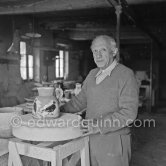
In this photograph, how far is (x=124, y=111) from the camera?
160cm

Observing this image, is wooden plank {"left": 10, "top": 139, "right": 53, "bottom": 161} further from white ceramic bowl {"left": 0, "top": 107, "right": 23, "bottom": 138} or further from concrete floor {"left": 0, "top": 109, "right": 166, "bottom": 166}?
concrete floor {"left": 0, "top": 109, "right": 166, "bottom": 166}

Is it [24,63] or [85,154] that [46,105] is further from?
[24,63]

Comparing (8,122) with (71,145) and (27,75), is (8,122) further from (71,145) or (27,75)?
(27,75)

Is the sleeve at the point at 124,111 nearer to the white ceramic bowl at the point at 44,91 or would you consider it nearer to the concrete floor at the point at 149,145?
the white ceramic bowl at the point at 44,91

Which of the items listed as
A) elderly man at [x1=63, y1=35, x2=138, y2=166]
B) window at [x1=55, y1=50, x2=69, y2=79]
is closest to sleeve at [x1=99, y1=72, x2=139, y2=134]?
elderly man at [x1=63, y1=35, x2=138, y2=166]

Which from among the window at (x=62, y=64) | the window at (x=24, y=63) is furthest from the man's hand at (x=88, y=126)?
the window at (x=62, y=64)

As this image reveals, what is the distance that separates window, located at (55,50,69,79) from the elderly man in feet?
22.6

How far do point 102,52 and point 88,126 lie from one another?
52 cm

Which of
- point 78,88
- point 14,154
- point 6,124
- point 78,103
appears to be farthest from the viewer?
point 78,88

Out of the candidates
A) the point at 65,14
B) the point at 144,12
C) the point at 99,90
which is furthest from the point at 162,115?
A: the point at 99,90

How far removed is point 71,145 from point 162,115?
6.01 metres

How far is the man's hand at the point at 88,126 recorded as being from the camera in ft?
5.07

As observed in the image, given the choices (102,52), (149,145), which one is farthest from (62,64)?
(102,52)

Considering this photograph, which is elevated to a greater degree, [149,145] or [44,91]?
[44,91]
